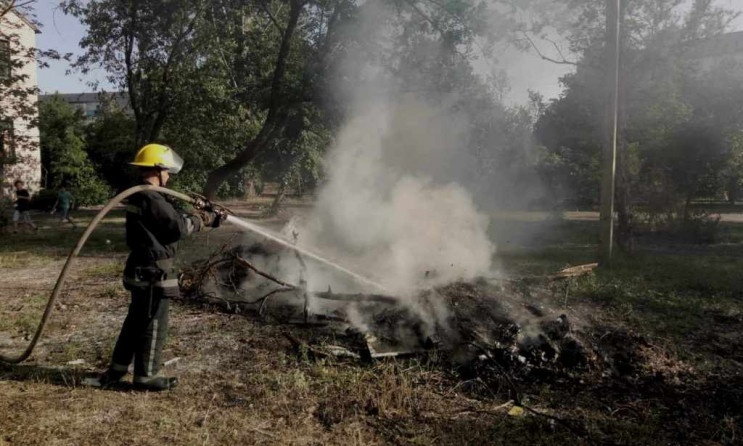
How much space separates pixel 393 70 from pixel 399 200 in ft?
11.7

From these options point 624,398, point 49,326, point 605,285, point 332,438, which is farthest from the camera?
point 605,285

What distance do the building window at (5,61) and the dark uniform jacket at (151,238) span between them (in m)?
12.4

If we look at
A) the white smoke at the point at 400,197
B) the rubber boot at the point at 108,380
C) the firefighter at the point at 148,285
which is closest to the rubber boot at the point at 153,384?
the firefighter at the point at 148,285

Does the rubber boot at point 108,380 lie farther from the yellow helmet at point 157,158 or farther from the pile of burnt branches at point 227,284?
the pile of burnt branches at point 227,284

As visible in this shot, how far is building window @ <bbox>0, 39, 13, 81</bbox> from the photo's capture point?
1293cm

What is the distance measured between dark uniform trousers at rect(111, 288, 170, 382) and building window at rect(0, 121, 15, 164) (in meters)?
12.8

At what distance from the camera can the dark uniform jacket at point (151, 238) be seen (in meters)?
4.02

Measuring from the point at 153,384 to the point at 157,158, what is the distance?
76.0 inches

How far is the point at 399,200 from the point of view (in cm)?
1032

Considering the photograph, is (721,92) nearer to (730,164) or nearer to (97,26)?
(730,164)

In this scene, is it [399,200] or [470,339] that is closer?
[470,339]

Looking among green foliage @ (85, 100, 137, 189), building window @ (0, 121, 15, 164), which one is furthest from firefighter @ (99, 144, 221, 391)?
green foliage @ (85, 100, 137, 189)

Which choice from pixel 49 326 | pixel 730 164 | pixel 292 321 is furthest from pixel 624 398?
pixel 730 164

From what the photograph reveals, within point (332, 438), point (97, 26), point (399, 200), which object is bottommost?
point (332, 438)
